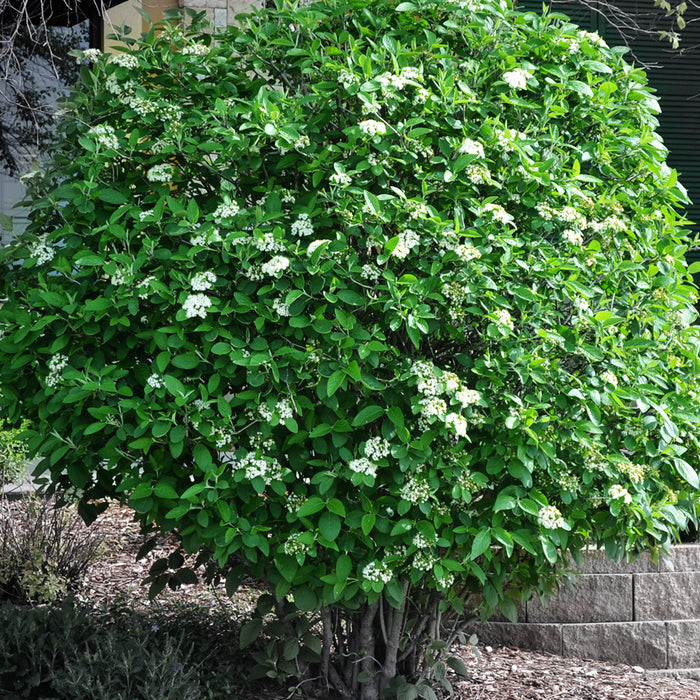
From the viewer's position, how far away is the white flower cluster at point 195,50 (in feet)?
9.76

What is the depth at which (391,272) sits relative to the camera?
2576 mm

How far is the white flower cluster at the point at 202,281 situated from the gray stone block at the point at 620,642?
2567 millimetres

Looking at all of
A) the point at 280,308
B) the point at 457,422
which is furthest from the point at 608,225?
the point at 280,308

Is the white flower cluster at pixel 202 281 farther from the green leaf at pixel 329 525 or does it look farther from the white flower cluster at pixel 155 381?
the green leaf at pixel 329 525

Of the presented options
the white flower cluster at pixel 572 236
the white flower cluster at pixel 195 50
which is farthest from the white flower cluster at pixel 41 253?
the white flower cluster at pixel 572 236

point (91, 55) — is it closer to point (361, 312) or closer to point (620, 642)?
point (361, 312)

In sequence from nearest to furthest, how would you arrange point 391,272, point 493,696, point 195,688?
1. point 391,272
2. point 195,688
3. point 493,696

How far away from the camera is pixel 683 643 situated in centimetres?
429

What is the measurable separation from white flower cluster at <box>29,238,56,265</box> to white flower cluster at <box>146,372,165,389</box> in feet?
1.95

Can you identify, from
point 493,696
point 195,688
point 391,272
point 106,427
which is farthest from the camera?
point 493,696

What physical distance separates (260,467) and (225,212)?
30.7 inches

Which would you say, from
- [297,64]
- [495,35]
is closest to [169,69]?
[297,64]

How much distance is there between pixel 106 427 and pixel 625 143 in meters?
2.06

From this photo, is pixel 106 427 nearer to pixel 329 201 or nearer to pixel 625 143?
pixel 329 201
